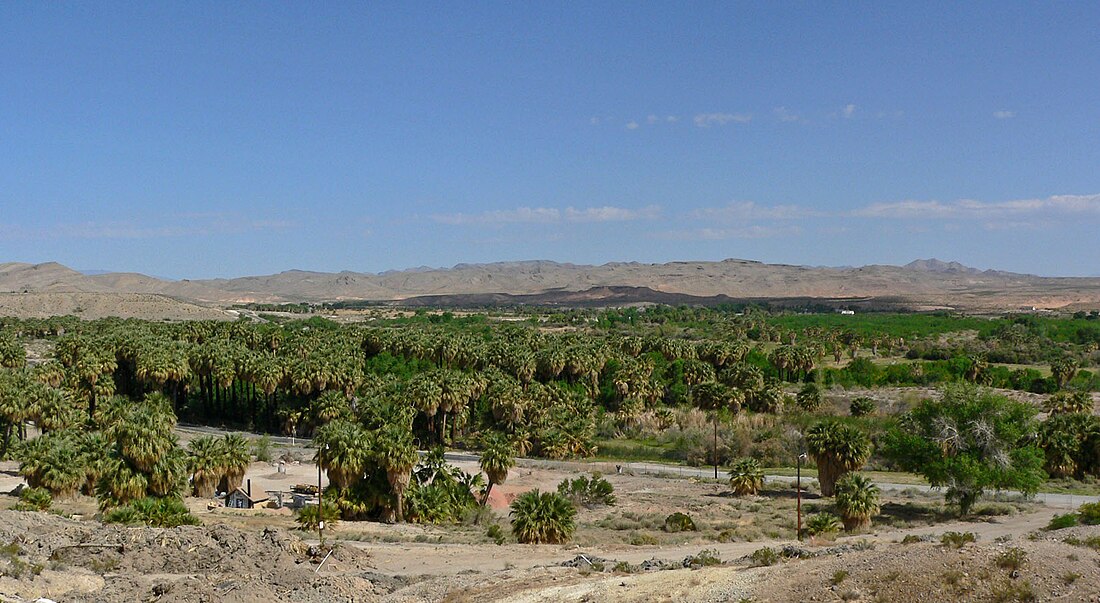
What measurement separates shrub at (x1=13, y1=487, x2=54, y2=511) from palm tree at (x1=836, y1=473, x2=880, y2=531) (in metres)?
29.8

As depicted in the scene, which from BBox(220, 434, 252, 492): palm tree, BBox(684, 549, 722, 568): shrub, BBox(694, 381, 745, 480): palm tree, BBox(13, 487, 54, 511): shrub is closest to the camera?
BBox(684, 549, 722, 568): shrub

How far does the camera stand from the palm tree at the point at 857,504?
3678 centimetres

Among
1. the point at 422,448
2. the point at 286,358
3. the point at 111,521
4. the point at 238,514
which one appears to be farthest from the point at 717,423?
the point at 111,521

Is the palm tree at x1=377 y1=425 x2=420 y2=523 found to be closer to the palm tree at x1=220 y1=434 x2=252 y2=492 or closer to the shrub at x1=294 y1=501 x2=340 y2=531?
the shrub at x1=294 y1=501 x2=340 y2=531

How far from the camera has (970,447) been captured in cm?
4044

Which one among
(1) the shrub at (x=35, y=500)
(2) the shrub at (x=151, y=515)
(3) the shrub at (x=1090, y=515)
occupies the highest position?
(2) the shrub at (x=151, y=515)

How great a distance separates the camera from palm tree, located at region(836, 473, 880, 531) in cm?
3678

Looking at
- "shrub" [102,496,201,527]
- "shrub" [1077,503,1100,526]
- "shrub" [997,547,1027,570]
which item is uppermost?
"shrub" [997,547,1027,570]

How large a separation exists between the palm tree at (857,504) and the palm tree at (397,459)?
17061 millimetres

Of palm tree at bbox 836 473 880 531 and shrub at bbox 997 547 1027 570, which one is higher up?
shrub at bbox 997 547 1027 570

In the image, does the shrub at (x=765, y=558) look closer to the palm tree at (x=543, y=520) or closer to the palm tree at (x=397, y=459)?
the palm tree at (x=543, y=520)

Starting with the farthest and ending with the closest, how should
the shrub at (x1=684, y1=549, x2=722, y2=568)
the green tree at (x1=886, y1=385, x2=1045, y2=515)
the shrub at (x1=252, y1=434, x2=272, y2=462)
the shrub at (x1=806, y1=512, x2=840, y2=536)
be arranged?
the shrub at (x1=252, y1=434, x2=272, y2=462)
the green tree at (x1=886, y1=385, x2=1045, y2=515)
the shrub at (x1=806, y1=512, x2=840, y2=536)
the shrub at (x1=684, y1=549, x2=722, y2=568)

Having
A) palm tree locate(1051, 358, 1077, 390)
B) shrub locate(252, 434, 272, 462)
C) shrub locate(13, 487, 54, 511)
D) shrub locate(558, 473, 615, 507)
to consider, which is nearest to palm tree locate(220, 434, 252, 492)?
shrub locate(13, 487, 54, 511)

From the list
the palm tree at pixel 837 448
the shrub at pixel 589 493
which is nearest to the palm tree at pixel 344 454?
the shrub at pixel 589 493
